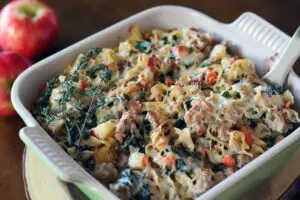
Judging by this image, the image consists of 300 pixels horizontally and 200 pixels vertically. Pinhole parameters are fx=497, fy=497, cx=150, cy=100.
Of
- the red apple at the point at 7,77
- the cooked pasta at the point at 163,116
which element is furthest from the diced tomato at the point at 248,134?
the red apple at the point at 7,77

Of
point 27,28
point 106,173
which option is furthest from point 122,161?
point 27,28

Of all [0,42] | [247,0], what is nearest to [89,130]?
[0,42]

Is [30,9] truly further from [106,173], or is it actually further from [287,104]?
[287,104]

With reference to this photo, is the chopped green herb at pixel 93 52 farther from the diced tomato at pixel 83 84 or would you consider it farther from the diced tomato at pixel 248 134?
the diced tomato at pixel 248 134

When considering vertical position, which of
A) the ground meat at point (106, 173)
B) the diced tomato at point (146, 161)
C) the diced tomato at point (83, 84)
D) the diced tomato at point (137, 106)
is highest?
the diced tomato at point (137, 106)

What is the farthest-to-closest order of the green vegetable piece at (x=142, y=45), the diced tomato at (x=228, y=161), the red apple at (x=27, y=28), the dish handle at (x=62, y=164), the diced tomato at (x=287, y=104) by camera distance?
the red apple at (x=27, y=28) < the green vegetable piece at (x=142, y=45) < the diced tomato at (x=287, y=104) < the diced tomato at (x=228, y=161) < the dish handle at (x=62, y=164)


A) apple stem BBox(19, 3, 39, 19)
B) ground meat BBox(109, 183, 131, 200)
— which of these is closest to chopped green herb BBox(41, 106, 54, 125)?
ground meat BBox(109, 183, 131, 200)

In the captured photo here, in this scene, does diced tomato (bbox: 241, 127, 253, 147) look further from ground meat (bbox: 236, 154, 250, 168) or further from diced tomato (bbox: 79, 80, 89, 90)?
diced tomato (bbox: 79, 80, 89, 90)
